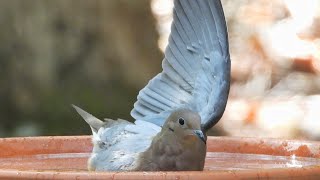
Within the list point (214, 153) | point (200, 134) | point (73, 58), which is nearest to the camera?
point (200, 134)

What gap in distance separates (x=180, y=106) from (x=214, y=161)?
19 centimetres

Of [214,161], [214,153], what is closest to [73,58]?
[214,153]

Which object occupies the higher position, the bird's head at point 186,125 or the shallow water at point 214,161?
the bird's head at point 186,125

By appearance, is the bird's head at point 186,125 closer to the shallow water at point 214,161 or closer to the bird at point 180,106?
the bird at point 180,106

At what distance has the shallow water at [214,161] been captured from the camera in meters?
2.42

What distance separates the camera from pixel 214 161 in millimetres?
2609

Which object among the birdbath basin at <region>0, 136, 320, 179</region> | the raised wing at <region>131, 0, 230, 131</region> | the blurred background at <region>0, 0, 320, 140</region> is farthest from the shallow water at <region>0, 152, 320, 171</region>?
the blurred background at <region>0, 0, 320, 140</region>

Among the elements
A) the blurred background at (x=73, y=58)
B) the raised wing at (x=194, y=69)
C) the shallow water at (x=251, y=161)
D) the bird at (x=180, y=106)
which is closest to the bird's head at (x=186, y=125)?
the bird at (x=180, y=106)

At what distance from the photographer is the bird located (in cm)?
222

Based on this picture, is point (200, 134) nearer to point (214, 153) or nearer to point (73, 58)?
point (214, 153)

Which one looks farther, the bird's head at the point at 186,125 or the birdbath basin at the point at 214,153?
the birdbath basin at the point at 214,153

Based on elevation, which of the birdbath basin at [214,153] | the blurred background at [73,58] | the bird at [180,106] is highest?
the bird at [180,106]

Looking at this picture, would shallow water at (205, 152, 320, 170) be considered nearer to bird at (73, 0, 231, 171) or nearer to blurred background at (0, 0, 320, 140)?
bird at (73, 0, 231, 171)

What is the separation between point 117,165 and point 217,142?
1.69 feet
